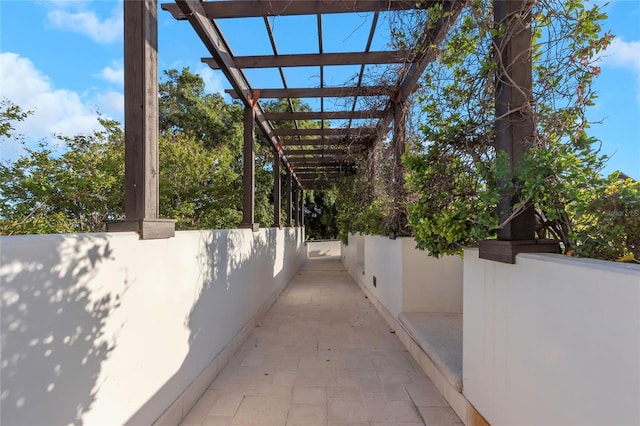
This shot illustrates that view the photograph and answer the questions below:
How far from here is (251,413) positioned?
2205mm

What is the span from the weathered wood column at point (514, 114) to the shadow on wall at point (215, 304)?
221 centimetres

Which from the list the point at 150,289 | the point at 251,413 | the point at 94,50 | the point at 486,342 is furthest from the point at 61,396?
the point at 94,50

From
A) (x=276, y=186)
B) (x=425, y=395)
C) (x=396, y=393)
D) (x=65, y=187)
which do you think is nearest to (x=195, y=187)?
(x=276, y=186)

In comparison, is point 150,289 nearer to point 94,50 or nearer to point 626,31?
point 626,31

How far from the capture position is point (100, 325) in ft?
4.66

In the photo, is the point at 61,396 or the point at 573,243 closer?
the point at 61,396

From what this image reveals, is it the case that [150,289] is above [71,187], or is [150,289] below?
below

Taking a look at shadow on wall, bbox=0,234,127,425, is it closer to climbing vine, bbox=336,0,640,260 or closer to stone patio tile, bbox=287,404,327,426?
stone patio tile, bbox=287,404,327,426

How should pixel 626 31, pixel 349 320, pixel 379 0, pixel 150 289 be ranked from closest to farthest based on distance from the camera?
pixel 626 31
pixel 150 289
pixel 379 0
pixel 349 320

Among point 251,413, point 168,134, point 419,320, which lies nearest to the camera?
point 251,413

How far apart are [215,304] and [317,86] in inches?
139

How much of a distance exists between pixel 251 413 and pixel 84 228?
Answer: 6.01 meters

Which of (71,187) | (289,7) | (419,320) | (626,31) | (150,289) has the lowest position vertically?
(419,320)

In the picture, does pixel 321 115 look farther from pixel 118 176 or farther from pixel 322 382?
pixel 118 176
